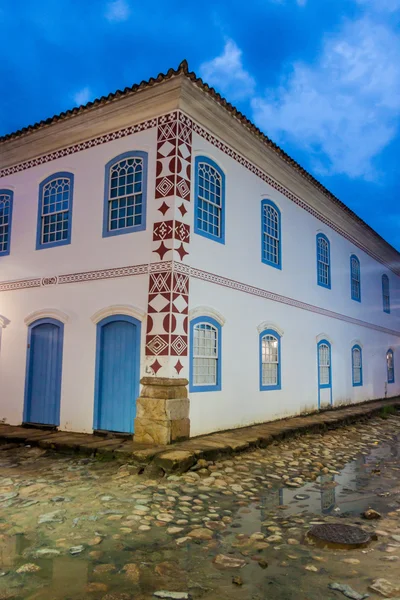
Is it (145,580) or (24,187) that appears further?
(24,187)

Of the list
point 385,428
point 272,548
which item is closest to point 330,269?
point 385,428

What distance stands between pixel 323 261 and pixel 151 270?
23.3 feet

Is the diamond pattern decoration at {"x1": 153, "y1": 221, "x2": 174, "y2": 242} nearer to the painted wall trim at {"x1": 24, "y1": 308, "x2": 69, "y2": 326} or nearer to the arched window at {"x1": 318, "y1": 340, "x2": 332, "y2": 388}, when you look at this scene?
the painted wall trim at {"x1": 24, "y1": 308, "x2": 69, "y2": 326}

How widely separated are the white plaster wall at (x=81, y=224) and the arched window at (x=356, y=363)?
31.1 feet

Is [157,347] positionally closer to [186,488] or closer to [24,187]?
[186,488]

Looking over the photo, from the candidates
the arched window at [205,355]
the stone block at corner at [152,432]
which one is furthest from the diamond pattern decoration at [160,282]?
the stone block at corner at [152,432]

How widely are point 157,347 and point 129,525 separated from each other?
147 inches

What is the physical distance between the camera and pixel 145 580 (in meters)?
3.28

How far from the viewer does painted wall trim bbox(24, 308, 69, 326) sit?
30.6ft

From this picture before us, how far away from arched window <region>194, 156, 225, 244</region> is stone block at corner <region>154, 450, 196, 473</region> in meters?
3.96

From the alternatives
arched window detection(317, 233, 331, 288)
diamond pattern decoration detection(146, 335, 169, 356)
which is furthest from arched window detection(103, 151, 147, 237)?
arched window detection(317, 233, 331, 288)

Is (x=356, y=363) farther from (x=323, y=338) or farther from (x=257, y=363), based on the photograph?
(x=257, y=363)

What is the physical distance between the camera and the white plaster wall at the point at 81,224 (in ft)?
28.2

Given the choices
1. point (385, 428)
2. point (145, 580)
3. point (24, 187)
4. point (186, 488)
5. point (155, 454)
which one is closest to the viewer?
point (145, 580)
